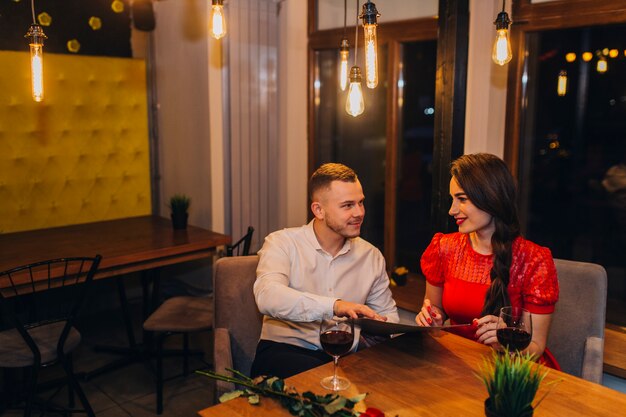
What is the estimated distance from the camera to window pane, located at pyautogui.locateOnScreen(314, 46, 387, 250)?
4.40m

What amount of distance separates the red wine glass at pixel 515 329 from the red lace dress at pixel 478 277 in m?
0.48

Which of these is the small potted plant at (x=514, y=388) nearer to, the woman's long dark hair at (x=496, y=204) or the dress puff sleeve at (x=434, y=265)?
the woman's long dark hair at (x=496, y=204)

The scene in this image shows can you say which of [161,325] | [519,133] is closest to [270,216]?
[161,325]

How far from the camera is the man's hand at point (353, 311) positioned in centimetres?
204

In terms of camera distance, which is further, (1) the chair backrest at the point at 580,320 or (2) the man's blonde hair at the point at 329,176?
(2) the man's blonde hair at the point at 329,176

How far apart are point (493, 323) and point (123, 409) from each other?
7.14 feet

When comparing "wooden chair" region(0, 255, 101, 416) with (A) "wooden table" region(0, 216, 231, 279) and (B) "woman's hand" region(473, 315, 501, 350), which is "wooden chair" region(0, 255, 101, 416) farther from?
(B) "woman's hand" region(473, 315, 501, 350)

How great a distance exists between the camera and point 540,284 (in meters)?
2.21

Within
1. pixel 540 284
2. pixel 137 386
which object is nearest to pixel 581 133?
pixel 540 284

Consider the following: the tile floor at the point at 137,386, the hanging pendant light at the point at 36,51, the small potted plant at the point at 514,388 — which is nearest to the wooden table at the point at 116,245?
the tile floor at the point at 137,386

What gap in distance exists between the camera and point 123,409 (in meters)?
3.27

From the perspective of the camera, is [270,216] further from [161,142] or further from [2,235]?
[2,235]

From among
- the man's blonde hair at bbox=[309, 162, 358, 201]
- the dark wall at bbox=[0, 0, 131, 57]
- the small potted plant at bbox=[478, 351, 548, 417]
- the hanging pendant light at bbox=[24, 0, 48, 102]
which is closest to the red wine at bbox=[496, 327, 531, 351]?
Result: the small potted plant at bbox=[478, 351, 548, 417]

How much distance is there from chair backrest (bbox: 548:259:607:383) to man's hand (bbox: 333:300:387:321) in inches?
31.2
